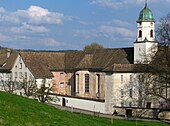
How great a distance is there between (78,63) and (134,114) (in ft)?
93.0

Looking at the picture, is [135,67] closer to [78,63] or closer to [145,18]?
[145,18]

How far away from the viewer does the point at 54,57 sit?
252ft

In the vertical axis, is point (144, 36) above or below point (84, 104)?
above

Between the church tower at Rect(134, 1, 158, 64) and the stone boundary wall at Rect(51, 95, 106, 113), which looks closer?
the stone boundary wall at Rect(51, 95, 106, 113)

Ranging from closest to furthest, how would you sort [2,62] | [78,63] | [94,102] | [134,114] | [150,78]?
[134,114], [94,102], [150,78], [78,63], [2,62]

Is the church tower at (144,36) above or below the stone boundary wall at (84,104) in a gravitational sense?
above

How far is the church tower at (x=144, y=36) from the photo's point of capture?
61.0m

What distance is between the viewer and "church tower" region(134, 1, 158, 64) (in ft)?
200

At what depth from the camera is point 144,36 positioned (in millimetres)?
61281

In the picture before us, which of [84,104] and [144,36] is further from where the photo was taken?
[144,36]

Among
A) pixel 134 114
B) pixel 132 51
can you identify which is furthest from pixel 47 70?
pixel 134 114

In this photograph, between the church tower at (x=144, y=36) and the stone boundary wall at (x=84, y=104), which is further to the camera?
the church tower at (x=144, y=36)

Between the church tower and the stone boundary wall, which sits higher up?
the church tower

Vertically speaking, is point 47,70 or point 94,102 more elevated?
point 47,70
